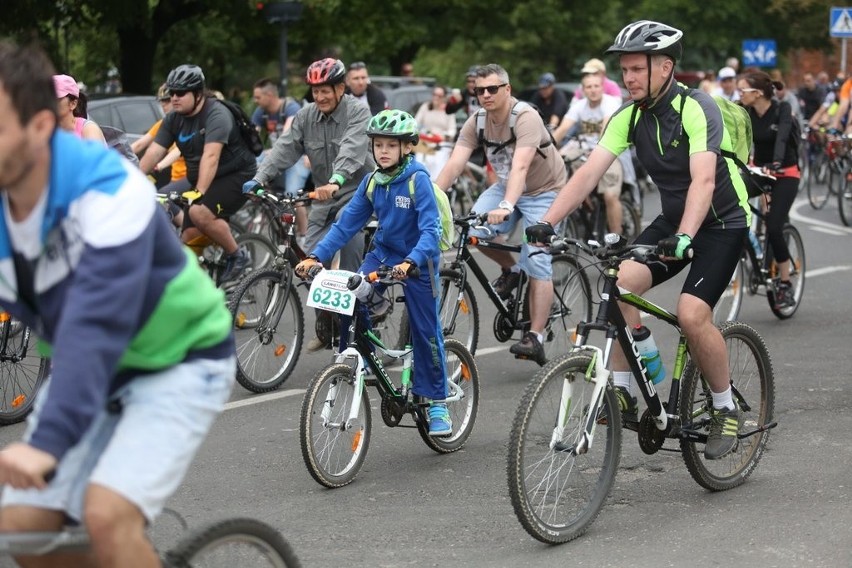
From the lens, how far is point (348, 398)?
6.41 meters

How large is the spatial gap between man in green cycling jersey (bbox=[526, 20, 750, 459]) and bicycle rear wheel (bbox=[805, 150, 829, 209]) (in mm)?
15157

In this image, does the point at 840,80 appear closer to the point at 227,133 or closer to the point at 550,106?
the point at 550,106

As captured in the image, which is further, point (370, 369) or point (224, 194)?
point (224, 194)

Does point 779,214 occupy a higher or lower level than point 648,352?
lower

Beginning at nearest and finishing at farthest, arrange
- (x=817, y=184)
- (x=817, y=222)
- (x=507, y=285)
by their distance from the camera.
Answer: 1. (x=507, y=285)
2. (x=817, y=222)
3. (x=817, y=184)

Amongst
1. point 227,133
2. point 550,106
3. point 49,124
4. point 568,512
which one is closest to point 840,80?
point 550,106

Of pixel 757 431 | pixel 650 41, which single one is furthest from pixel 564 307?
pixel 650 41

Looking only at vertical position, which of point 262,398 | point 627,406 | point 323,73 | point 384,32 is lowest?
point 384,32

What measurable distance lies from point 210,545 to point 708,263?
3124 millimetres

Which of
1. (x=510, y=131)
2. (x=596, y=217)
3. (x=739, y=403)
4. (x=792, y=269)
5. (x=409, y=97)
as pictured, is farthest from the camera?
(x=409, y=97)

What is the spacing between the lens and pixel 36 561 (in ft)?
10.6

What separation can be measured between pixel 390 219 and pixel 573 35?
→ 35.0 m

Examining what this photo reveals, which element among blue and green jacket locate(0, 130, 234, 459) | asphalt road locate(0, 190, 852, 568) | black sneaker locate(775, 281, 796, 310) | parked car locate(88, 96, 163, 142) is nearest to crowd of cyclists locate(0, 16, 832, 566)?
blue and green jacket locate(0, 130, 234, 459)

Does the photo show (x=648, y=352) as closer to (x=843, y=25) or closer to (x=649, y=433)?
(x=649, y=433)
